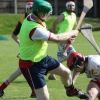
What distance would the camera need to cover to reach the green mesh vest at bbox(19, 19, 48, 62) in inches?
273

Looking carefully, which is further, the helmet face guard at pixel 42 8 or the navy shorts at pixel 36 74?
the navy shorts at pixel 36 74

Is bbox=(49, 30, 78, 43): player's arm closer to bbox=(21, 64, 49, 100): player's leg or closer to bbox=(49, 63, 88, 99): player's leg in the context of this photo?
bbox=(21, 64, 49, 100): player's leg

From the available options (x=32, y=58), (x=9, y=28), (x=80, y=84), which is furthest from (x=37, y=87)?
(x=9, y=28)

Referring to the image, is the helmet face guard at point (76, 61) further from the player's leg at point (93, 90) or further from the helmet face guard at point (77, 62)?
the player's leg at point (93, 90)

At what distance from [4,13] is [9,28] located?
500 centimetres

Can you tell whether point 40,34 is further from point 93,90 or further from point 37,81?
point 93,90

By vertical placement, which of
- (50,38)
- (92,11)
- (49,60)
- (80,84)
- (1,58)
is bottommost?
(92,11)

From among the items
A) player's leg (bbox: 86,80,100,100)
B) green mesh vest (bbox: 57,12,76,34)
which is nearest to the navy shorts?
player's leg (bbox: 86,80,100,100)

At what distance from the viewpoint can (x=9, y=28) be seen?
111ft

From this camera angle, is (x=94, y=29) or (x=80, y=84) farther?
(x=94, y=29)

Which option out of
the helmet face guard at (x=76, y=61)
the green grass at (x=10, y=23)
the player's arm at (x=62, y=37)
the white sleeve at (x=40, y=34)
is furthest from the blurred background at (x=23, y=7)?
the helmet face guard at (x=76, y=61)

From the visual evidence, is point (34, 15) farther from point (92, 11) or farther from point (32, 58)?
point (92, 11)

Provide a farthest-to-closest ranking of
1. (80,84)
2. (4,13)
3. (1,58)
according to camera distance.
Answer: (4,13), (1,58), (80,84)

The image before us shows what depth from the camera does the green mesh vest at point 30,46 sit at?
6926 mm
